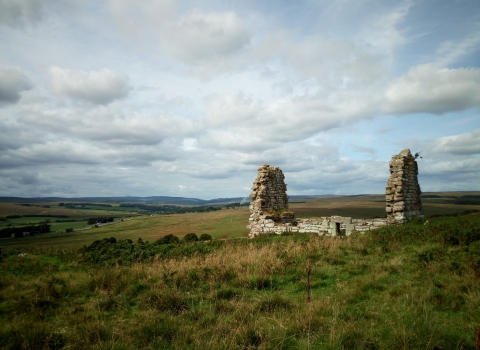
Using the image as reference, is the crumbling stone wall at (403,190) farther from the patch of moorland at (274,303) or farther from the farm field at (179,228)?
the patch of moorland at (274,303)

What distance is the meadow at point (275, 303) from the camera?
4152 mm

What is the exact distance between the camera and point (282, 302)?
5.73 meters

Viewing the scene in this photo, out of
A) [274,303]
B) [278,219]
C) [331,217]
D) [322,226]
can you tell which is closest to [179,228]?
[278,219]

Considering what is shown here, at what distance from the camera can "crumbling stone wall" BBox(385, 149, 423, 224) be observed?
1561 cm

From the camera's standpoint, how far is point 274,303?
5.71 metres

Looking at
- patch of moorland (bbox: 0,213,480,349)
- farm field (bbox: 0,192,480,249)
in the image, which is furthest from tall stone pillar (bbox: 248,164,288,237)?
patch of moorland (bbox: 0,213,480,349)

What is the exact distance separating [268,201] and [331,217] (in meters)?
4.67

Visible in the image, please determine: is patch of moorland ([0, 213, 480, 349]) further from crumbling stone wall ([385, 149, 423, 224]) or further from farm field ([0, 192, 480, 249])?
farm field ([0, 192, 480, 249])

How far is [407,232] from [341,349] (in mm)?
9266

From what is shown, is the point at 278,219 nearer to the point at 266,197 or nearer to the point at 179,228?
the point at 266,197

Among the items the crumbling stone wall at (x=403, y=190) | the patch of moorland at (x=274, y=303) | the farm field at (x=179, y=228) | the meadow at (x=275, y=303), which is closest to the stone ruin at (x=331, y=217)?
the crumbling stone wall at (x=403, y=190)

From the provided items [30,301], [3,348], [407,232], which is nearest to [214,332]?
[3,348]

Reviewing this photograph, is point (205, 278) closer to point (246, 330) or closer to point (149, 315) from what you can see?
point (149, 315)

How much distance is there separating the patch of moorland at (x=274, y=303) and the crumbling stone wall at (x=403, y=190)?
545cm
